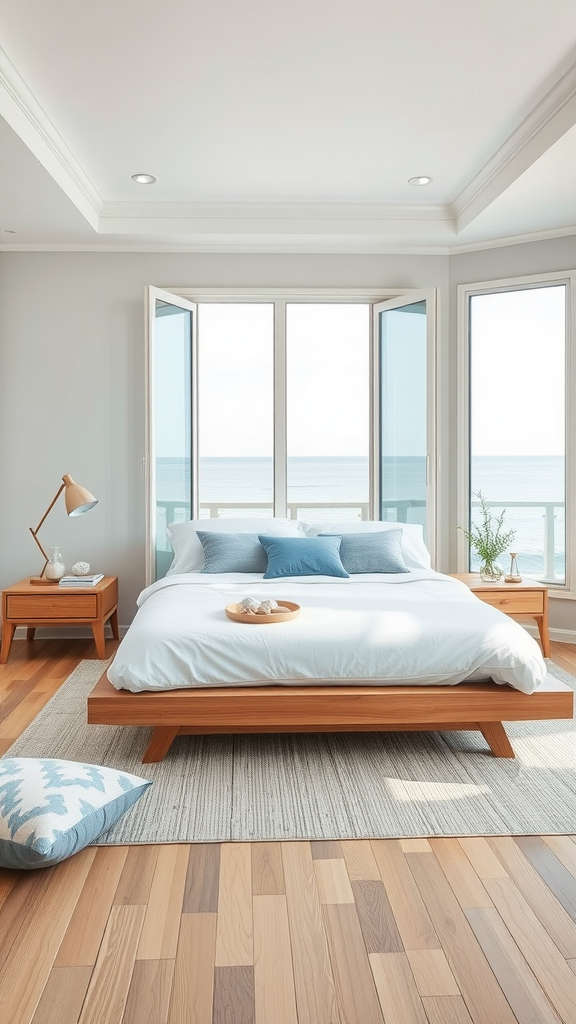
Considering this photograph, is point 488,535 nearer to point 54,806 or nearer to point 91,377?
point 91,377

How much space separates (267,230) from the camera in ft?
15.9

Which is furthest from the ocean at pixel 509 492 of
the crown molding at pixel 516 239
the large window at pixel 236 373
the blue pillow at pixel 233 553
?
the large window at pixel 236 373

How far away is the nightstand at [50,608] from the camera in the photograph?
4500mm

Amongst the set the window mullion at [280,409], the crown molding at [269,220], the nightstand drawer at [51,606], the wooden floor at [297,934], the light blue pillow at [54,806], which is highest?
the crown molding at [269,220]

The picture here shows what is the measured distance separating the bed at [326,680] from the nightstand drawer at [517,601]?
1.46 meters

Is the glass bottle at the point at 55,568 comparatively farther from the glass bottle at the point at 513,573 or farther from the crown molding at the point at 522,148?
the crown molding at the point at 522,148

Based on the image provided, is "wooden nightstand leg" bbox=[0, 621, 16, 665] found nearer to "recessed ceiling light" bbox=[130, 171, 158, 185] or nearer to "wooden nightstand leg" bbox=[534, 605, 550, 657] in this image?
"recessed ceiling light" bbox=[130, 171, 158, 185]

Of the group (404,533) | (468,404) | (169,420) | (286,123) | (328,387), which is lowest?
(404,533)

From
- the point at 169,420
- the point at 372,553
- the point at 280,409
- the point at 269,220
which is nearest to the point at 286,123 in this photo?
the point at 269,220

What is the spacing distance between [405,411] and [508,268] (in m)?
1.21

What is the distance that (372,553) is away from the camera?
14.6 ft

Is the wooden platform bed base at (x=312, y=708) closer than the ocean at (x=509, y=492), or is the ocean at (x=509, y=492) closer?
the wooden platform bed base at (x=312, y=708)

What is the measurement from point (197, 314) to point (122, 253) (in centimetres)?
66

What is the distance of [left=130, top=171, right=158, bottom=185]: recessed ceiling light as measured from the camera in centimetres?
430
